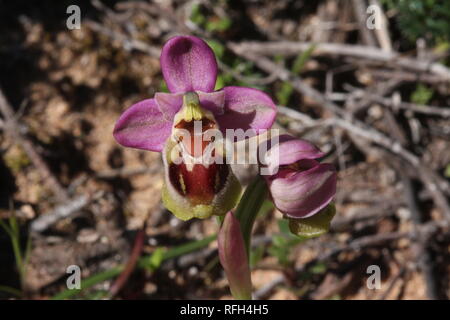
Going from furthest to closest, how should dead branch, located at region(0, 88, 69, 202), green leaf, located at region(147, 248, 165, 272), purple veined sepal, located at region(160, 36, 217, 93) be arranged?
dead branch, located at region(0, 88, 69, 202) → green leaf, located at region(147, 248, 165, 272) → purple veined sepal, located at region(160, 36, 217, 93)

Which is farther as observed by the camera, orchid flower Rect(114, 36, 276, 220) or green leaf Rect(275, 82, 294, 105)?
green leaf Rect(275, 82, 294, 105)

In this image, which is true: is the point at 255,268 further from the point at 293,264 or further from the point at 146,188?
the point at 146,188

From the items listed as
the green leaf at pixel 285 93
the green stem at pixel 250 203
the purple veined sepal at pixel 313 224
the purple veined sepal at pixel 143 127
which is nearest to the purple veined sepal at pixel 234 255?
the green stem at pixel 250 203

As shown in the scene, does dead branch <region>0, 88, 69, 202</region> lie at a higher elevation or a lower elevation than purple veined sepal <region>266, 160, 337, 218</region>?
higher

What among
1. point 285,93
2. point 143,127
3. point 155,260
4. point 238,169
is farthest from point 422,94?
point 143,127

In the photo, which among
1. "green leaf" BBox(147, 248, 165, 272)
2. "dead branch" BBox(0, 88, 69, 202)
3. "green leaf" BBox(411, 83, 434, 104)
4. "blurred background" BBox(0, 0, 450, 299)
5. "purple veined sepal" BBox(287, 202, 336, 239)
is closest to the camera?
"purple veined sepal" BBox(287, 202, 336, 239)

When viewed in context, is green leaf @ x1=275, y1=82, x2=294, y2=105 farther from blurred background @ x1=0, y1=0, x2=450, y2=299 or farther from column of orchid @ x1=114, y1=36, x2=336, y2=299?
column of orchid @ x1=114, y1=36, x2=336, y2=299

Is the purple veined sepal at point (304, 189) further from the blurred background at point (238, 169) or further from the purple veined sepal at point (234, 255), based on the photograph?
the blurred background at point (238, 169)

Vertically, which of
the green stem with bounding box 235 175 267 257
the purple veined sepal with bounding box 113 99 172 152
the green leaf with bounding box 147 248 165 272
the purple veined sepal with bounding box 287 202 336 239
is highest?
the purple veined sepal with bounding box 113 99 172 152

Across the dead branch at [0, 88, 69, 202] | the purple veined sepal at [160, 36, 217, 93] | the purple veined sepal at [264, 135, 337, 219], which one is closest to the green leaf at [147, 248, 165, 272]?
the dead branch at [0, 88, 69, 202]
